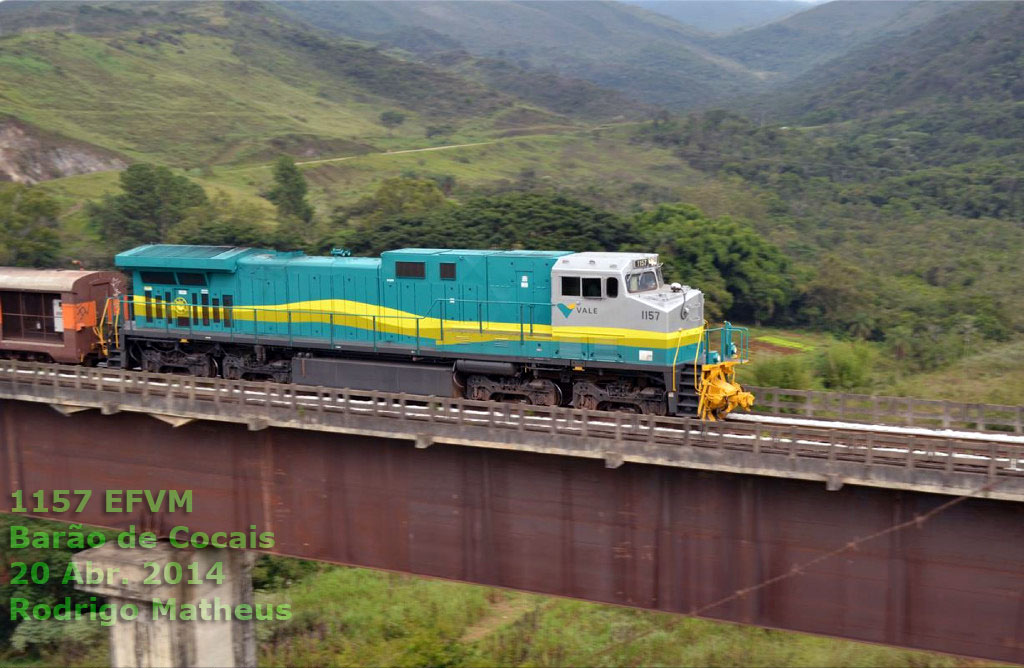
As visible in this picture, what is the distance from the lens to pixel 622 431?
19.3 m

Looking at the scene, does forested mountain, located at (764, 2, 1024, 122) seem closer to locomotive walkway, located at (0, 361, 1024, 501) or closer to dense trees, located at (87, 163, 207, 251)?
dense trees, located at (87, 163, 207, 251)

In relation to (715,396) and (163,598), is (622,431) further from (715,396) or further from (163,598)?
(163,598)

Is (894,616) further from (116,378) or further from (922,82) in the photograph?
(922,82)

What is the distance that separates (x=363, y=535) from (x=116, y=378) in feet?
34.1

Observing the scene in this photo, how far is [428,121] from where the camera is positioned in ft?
532

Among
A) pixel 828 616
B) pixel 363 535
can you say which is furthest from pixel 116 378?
pixel 828 616

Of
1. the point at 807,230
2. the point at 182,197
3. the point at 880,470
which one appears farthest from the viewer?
the point at 807,230

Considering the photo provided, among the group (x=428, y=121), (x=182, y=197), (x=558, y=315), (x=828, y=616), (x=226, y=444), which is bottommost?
(x=828, y=616)

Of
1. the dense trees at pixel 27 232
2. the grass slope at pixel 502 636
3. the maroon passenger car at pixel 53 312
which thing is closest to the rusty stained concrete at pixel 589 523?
the maroon passenger car at pixel 53 312

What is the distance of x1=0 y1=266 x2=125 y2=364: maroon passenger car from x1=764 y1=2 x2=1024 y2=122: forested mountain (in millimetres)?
131606

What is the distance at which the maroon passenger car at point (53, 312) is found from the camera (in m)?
28.5

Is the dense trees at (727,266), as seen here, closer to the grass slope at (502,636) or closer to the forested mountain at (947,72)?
the grass slope at (502,636)

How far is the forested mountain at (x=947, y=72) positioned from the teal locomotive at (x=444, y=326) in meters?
128

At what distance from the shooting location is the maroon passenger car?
2855cm
